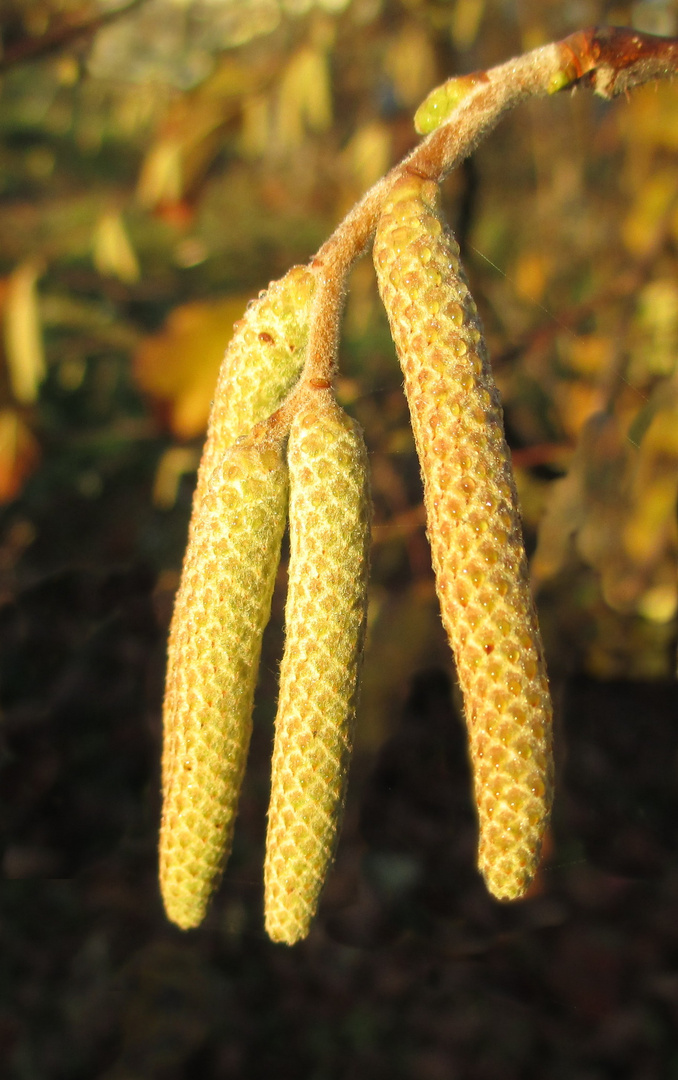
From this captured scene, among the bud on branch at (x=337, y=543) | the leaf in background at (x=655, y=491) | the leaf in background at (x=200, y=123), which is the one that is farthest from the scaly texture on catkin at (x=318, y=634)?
the leaf in background at (x=200, y=123)

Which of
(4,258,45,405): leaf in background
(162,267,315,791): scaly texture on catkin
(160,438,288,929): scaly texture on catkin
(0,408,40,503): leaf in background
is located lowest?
(160,438,288,929): scaly texture on catkin

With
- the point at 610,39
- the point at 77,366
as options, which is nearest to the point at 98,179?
the point at 77,366

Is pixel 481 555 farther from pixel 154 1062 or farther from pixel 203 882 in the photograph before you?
pixel 154 1062

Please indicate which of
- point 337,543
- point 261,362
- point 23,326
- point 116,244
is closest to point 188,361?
point 23,326

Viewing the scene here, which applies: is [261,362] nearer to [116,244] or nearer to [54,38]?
[54,38]

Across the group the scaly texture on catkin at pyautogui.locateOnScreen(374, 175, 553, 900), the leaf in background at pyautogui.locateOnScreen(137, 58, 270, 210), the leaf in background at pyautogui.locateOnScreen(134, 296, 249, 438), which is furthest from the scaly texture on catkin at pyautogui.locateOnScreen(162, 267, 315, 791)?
the leaf in background at pyautogui.locateOnScreen(137, 58, 270, 210)

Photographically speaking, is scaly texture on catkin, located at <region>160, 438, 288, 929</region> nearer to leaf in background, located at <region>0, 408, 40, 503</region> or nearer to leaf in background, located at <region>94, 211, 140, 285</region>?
leaf in background, located at <region>0, 408, 40, 503</region>
